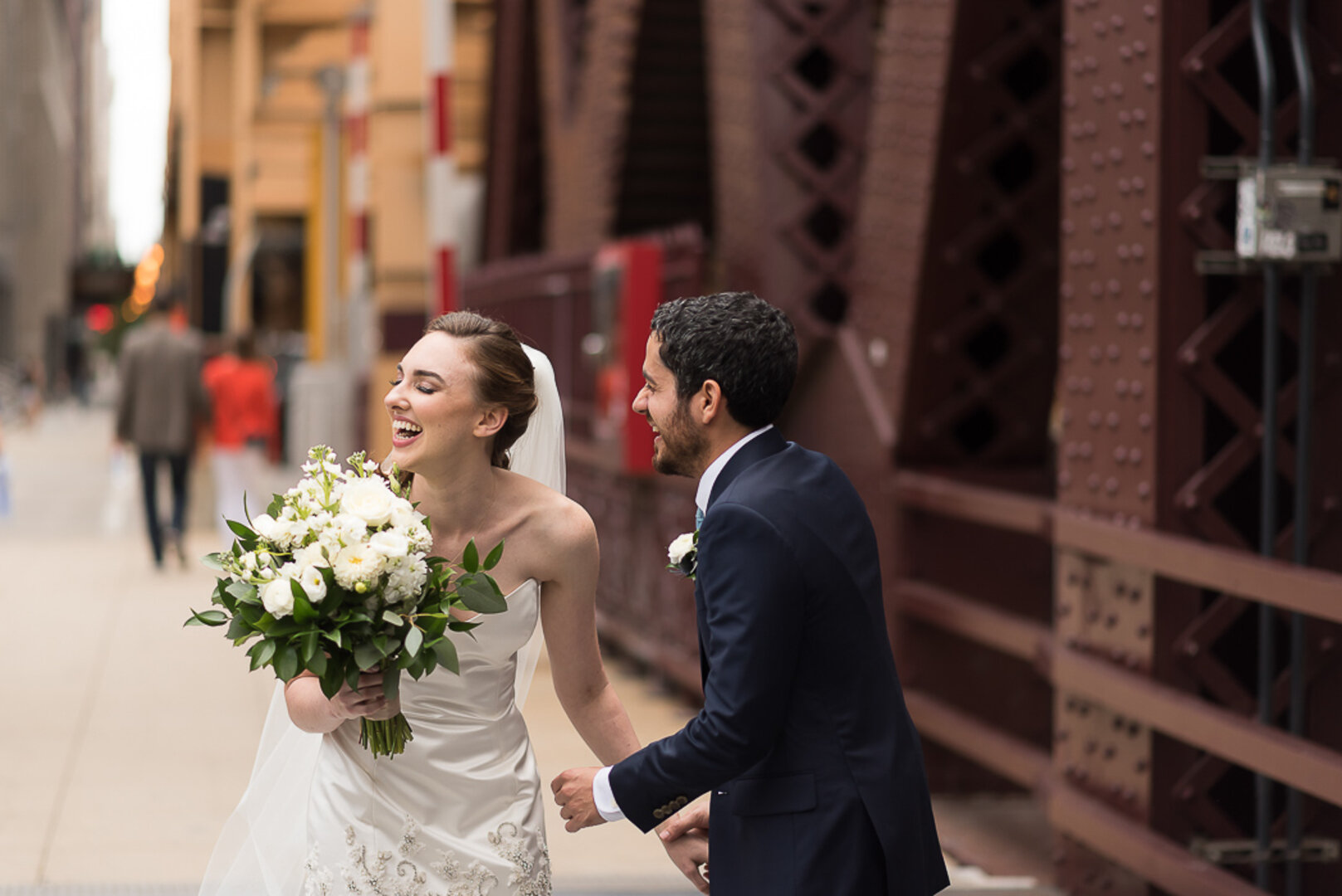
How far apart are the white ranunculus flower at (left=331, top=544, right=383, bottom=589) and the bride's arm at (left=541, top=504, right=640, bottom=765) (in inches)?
17.8

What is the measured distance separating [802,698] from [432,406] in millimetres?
832

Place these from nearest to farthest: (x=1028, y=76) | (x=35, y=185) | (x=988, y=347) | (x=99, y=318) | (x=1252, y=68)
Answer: (x=1252, y=68) < (x=1028, y=76) < (x=988, y=347) < (x=35, y=185) < (x=99, y=318)

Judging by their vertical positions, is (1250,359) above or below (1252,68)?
below

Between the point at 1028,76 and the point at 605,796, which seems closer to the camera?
the point at 605,796

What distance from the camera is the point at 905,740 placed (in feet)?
8.33

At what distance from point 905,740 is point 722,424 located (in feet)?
1.81

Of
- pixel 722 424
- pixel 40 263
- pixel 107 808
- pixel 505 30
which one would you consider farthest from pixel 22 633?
pixel 40 263

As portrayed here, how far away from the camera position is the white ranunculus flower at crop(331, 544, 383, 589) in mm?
2582

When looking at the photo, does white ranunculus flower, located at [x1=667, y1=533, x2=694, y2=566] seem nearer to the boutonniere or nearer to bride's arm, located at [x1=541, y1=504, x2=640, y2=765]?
the boutonniere

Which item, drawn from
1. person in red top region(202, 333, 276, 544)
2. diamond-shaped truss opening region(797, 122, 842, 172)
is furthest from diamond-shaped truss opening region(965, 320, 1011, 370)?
person in red top region(202, 333, 276, 544)

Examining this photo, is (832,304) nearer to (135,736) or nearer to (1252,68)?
(1252,68)

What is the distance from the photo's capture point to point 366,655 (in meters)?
2.62

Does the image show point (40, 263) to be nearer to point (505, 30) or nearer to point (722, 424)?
point (505, 30)

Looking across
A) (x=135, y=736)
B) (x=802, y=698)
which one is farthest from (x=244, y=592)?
(x=135, y=736)
